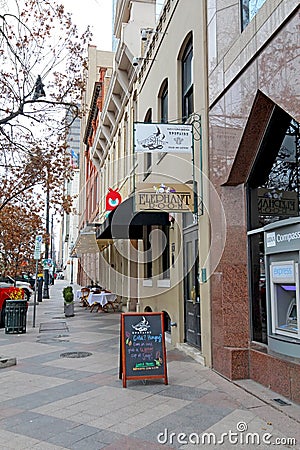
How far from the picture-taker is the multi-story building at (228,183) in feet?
19.8

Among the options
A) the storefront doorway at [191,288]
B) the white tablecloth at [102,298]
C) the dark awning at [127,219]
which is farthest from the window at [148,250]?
the white tablecloth at [102,298]

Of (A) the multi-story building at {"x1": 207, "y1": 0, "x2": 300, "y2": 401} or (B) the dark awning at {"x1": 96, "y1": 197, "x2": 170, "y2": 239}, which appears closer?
(A) the multi-story building at {"x1": 207, "y1": 0, "x2": 300, "y2": 401}

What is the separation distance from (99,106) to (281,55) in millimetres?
25133

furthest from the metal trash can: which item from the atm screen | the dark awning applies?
the atm screen

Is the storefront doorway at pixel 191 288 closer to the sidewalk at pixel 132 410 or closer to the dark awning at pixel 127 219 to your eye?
the sidewalk at pixel 132 410

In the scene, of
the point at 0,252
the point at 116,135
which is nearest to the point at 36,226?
the point at 0,252

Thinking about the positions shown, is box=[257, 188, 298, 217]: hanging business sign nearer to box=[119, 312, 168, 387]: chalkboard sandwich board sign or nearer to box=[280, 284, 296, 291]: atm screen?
box=[280, 284, 296, 291]: atm screen

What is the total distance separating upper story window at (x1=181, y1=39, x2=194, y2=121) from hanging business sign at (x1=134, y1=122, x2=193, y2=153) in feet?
5.36

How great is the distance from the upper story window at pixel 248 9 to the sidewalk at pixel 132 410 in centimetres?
575

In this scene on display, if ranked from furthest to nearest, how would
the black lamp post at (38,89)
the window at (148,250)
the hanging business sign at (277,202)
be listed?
1. the window at (148,250)
2. the black lamp post at (38,89)
3. the hanging business sign at (277,202)

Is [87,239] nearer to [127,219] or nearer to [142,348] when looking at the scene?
[127,219]

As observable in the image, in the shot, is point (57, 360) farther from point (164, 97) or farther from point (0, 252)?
point (0, 252)

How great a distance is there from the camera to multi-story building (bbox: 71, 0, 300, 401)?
19.8ft

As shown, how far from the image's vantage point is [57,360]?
9.09 meters
